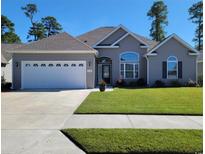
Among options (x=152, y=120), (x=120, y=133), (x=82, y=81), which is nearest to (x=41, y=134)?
(x=120, y=133)

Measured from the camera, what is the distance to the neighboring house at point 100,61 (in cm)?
2256

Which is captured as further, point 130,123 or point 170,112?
point 170,112

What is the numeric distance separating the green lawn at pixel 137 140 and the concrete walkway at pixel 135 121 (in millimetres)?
659

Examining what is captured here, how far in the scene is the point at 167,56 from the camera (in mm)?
25297

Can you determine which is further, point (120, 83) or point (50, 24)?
point (50, 24)

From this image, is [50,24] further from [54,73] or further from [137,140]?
[137,140]

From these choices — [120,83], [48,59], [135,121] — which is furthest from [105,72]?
[135,121]

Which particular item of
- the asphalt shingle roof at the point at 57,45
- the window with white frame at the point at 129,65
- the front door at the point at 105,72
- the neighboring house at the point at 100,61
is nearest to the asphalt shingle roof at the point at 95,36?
the neighboring house at the point at 100,61

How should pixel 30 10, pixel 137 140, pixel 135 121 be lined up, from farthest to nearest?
pixel 30 10 → pixel 135 121 → pixel 137 140

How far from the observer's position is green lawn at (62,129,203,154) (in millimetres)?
5273

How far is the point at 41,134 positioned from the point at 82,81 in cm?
1619

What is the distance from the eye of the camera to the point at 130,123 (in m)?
7.91

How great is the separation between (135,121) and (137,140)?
7.69ft

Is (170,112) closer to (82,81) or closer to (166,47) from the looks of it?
(82,81)
